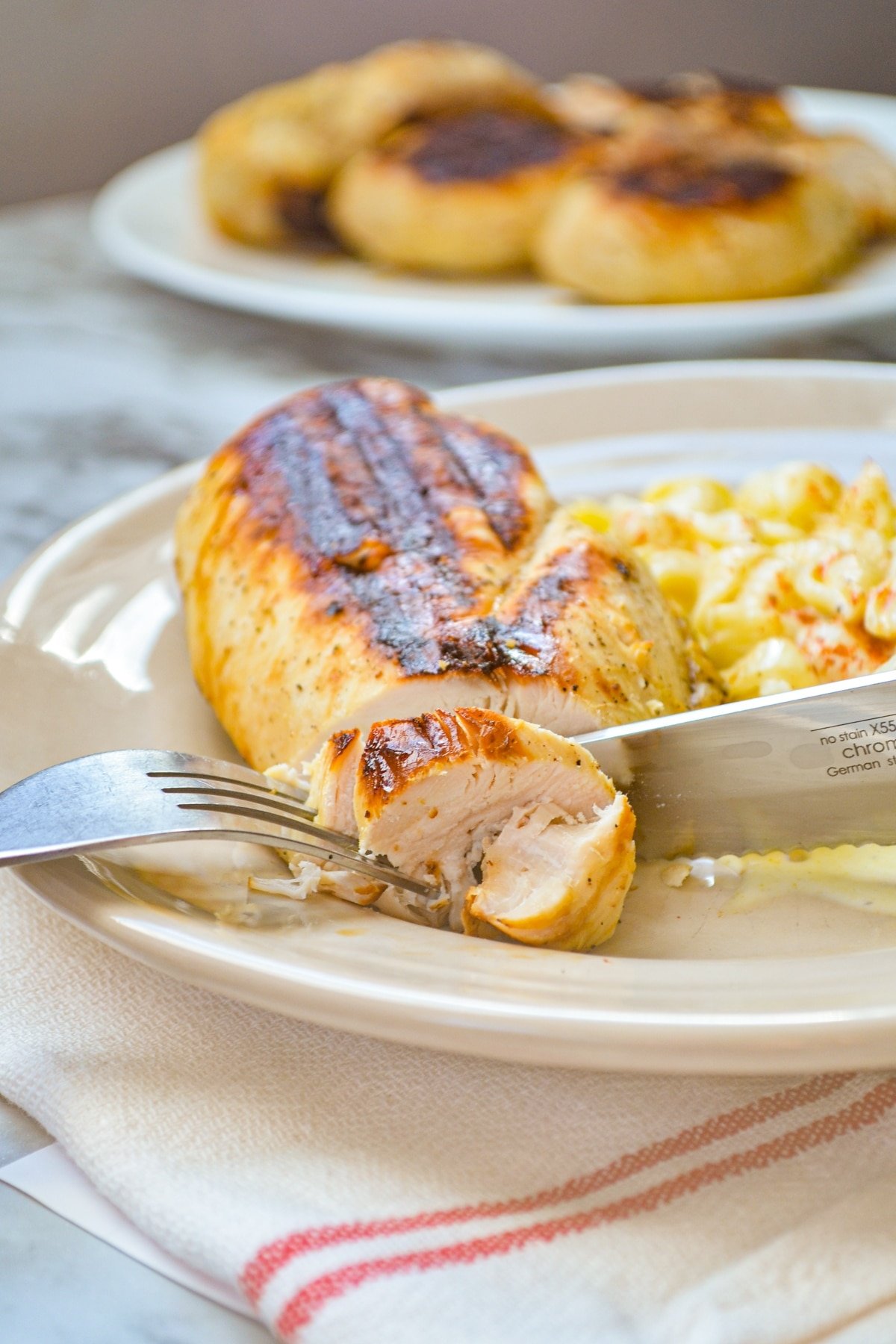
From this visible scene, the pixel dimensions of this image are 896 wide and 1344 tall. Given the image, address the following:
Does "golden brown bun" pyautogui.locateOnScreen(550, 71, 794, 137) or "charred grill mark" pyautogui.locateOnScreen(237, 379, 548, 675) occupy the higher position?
"charred grill mark" pyautogui.locateOnScreen(237, 379, 548, 675)

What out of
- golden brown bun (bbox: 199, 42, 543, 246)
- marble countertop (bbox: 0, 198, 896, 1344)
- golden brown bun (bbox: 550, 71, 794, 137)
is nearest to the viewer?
marble countertop (bbox: 0, 198, 896, 1344)

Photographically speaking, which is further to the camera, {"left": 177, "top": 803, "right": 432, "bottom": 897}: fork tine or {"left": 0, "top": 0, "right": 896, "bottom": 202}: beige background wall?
{"left": 0, "top": 0, "right": 896, "bottom": 202}: beige background wall

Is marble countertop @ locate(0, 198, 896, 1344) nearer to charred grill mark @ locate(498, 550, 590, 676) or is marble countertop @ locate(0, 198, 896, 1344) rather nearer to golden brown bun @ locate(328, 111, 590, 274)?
golden brown bun @ locate(328, 111, 590, 274)

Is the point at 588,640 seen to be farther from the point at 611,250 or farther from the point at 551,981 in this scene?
the point at 611,250

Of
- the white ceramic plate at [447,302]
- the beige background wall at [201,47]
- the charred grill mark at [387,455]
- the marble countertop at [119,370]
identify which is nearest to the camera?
the charred grill mark at [387,455]

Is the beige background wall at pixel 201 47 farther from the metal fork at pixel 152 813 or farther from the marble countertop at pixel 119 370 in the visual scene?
the metal fork at pixel 152 813

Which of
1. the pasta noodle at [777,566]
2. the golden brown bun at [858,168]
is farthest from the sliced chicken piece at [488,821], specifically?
the golden brown bun at [858,168]

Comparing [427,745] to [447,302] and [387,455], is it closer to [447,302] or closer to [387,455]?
[387,455]

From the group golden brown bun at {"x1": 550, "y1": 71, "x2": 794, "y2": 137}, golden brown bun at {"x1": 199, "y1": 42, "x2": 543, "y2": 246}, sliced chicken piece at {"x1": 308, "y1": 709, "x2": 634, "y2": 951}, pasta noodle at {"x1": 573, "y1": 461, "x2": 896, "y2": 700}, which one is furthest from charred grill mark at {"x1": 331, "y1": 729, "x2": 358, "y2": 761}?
golden brown bun at {"x1": 550, "y1": 71, "x2": 794, "y2": 137}
